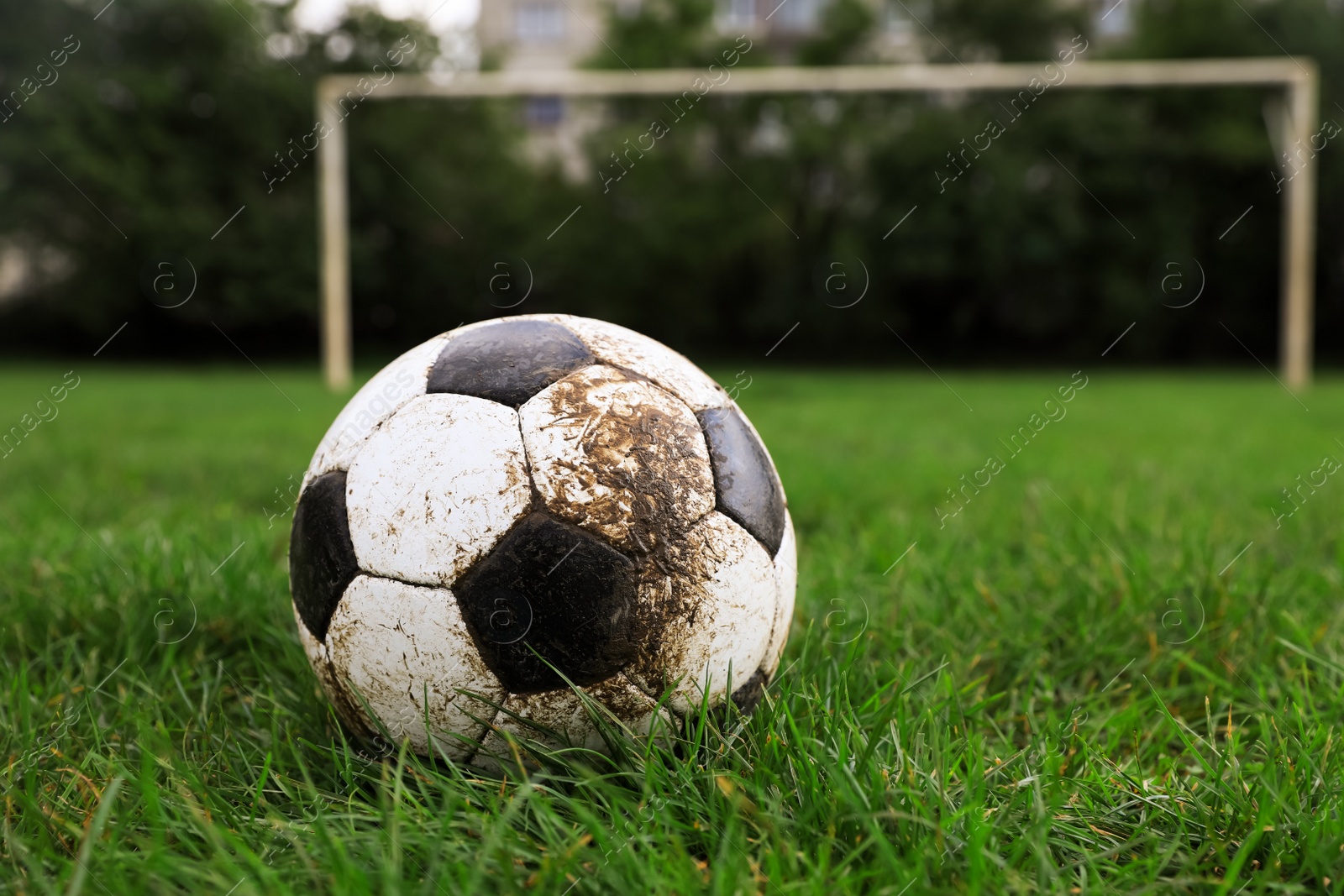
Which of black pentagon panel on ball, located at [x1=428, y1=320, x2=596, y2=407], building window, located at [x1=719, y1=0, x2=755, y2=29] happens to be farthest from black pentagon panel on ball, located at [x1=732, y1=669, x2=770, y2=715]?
building window, located at [x1=719, y1=0, x2=755, y2=29]

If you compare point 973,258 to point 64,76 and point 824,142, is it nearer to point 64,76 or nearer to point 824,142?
point 824,142

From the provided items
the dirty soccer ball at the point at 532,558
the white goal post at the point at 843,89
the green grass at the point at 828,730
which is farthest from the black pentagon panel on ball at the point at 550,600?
the white goal post at the point at 843,89

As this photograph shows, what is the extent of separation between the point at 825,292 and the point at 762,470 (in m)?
17.5

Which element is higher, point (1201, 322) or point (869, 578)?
point (869, 578)

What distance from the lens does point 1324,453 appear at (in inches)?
203

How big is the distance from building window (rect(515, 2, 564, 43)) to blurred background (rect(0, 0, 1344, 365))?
51.2 ft

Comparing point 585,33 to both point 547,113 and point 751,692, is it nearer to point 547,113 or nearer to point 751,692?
point 547,113

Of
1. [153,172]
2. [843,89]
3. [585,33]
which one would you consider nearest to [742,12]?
[585,33]

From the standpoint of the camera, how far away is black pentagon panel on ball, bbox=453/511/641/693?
1459 mm

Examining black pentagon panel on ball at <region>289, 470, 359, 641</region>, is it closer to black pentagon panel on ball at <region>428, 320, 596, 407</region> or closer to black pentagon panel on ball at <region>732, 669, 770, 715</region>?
black pentagon panel on ball at <region>428, 320, 596, 407</region>

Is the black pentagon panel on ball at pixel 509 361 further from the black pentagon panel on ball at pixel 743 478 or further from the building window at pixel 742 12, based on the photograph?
the building window at pixel 742 12

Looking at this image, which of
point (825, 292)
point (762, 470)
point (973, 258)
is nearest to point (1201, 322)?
point (973, 258)

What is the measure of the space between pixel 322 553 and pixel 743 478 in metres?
0.70

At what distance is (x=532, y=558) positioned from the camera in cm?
146
